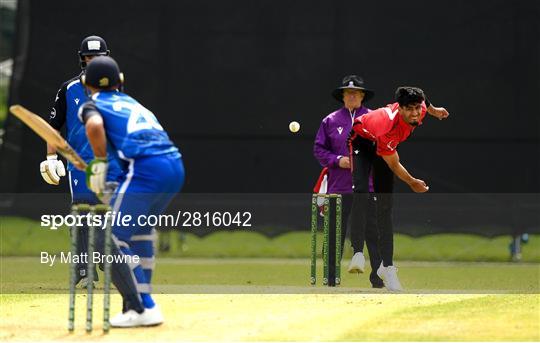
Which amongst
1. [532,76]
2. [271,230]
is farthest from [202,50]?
[532,76]

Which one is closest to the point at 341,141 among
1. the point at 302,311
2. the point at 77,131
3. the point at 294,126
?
the point at 294,126

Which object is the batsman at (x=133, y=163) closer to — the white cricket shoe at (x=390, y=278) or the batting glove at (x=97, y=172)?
the batting glove at (x=97, y=172)

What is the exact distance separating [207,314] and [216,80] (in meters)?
3.97

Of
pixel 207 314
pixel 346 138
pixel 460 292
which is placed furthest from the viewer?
pixel 346 138

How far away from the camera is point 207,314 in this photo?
700 centimetres

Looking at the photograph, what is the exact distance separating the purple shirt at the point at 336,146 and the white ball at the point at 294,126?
1.35 metres

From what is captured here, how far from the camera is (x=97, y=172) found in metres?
6.23

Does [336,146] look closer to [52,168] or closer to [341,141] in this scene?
[341,141]

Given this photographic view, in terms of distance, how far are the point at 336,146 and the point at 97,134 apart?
10.3 feet

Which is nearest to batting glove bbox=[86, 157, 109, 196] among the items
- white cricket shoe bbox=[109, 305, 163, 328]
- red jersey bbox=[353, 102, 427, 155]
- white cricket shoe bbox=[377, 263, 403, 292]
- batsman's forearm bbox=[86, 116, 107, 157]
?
batsman's forearm bbox=[86, 116, 107, 157]

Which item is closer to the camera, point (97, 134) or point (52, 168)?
point (97, 134)

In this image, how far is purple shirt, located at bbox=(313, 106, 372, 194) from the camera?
357 inches

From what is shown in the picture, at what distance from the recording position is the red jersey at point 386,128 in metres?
8.17

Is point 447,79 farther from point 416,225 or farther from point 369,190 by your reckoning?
point 369,190
